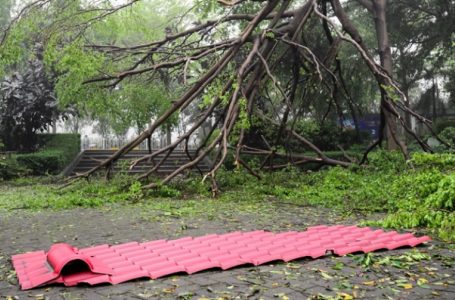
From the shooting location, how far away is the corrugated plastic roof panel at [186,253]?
12.4 ft

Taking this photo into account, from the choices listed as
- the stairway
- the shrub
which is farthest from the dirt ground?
the shrub

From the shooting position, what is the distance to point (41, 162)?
17.2 m

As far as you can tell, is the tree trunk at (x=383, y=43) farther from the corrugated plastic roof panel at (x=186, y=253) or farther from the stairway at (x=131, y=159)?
the corrugated plastic roof panel at (x=186, y=253)

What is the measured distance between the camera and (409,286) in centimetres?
347

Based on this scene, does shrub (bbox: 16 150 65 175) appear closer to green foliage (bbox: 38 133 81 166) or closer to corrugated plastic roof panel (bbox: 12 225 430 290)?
green foliage (bbox: 38 133 81 166)

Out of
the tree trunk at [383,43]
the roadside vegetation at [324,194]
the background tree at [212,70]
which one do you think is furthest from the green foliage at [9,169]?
the tree trunk at [383,43]

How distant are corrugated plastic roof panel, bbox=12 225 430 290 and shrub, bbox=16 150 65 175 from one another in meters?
13.0

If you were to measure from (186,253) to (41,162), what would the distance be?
14.2m

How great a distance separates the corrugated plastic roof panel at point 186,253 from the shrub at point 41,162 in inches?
510

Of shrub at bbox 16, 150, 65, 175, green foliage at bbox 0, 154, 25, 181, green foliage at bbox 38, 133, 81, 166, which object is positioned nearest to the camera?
green foliage at bbox 0, 154, 25, 181

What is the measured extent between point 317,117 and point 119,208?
12976 millimetres

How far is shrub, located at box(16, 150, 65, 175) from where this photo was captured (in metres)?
17.0

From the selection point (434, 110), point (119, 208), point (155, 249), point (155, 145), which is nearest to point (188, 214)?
point (119, 208)

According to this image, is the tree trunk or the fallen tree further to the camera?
the tree trunk
